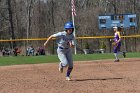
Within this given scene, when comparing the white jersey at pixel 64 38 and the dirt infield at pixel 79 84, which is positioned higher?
the white jersey at pixel 64 38

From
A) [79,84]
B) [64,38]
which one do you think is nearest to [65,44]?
[64,38]

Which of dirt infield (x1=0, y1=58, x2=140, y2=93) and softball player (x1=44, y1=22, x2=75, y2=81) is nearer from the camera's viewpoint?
dirt infield (x1=0, y1=58, x2=140, y2=93)

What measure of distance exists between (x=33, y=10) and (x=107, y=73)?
2112 inches

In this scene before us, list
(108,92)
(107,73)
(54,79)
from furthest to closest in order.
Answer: (107,73)
(54,79)
(108,92)

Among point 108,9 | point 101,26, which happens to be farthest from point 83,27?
point 101,26

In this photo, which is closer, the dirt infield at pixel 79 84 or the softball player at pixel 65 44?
the dirt infield at pixel 79 84

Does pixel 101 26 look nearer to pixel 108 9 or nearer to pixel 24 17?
pixel 108 9

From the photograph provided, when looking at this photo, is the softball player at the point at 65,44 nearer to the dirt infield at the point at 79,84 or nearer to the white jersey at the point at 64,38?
the white jersey at the point at 64,38

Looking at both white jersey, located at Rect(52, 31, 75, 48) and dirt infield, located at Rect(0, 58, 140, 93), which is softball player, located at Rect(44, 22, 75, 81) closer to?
white jersey, located at Rect(52, 31, 75, 48)

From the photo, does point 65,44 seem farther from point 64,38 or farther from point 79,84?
point 79,84

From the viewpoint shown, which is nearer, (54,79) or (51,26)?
(54,79)

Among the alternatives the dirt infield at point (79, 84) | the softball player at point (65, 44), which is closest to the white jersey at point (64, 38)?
the softball player at point (65, 44)

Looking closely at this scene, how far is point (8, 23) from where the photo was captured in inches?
2463

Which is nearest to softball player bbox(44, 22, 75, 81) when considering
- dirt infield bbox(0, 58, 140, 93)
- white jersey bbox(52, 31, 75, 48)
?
white jersey bbox(52, 31, 75, 48)
